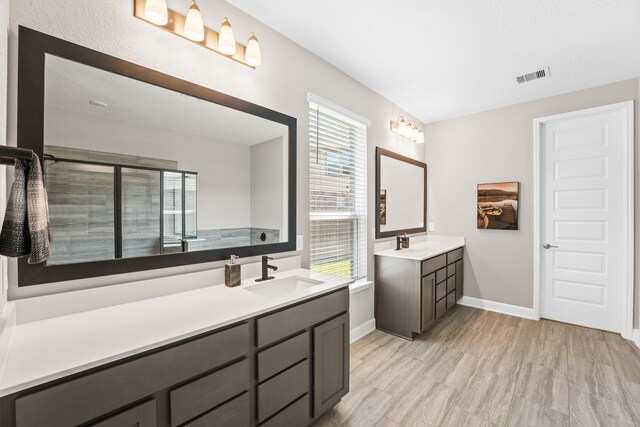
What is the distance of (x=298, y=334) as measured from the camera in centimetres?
155

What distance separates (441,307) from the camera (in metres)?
3.27

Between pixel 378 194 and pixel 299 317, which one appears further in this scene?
pixel 378 194

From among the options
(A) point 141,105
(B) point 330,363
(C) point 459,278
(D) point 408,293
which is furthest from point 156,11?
(C) point 459,278

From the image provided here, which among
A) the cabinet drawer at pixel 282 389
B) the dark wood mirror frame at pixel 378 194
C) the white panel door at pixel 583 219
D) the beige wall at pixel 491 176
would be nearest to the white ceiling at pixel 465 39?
the beige wall at pixel 491 176

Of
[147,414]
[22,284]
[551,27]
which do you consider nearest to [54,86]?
[22,284]

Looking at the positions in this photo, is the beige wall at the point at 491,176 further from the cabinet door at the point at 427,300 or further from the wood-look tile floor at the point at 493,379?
the cabinet door at the point at 427,300

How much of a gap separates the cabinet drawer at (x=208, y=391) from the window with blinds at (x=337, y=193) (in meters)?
1.31

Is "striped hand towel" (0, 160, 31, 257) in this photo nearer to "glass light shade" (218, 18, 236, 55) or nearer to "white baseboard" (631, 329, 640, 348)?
"glass light shade" (218, 18, 236, 55)

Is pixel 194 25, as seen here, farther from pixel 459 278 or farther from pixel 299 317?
pixel 459 278

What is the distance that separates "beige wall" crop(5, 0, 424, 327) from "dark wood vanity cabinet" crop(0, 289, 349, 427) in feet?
1.90

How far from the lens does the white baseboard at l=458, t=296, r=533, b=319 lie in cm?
348

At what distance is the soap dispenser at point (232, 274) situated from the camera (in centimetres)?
172

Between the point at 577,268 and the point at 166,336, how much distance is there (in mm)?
4149

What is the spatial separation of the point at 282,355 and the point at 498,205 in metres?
3.44
